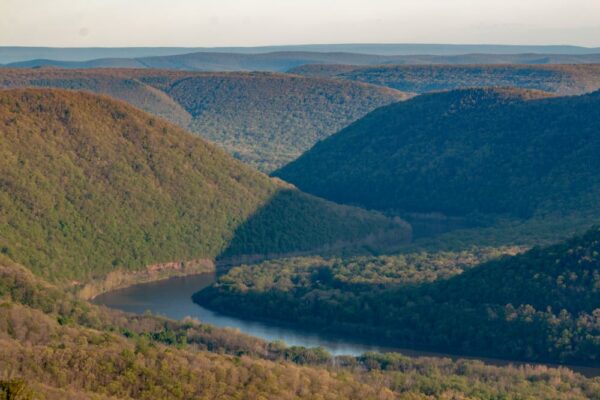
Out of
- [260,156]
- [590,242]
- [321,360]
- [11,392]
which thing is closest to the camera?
[11,392]

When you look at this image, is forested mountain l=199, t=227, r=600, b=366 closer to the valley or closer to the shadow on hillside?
the valley

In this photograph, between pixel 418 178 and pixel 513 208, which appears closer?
pixel 513 208

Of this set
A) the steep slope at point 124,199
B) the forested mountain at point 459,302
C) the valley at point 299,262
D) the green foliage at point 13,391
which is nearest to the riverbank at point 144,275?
the valley at point 299,262

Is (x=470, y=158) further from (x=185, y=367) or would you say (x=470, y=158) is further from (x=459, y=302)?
(x=185, y=367)

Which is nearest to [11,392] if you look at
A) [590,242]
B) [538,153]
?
[590,242]

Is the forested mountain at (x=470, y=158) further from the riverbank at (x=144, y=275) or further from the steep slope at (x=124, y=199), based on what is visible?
the riverbank at (x=144, y=275)

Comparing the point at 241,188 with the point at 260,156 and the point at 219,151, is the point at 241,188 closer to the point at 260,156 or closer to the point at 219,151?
the point at 219,151
